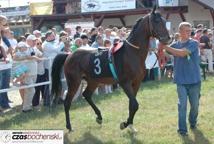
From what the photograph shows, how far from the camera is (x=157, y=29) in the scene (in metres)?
7.19

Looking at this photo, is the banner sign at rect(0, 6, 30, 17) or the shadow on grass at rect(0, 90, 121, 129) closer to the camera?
the shadow on grass at rect(0, 90, 121, 129)

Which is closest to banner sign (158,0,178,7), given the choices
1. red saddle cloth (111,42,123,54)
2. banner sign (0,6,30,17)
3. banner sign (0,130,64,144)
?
banner sign (0,6,30,17)

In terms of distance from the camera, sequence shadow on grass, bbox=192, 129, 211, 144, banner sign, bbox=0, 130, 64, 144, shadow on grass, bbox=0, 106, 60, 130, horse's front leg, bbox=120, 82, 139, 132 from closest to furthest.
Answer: banner sign, bbox=0, 130, 64, 144 → shadow on grass, bbox=192, 129, 211, 144 → horse's front leg, bbox=120, 82, 139, 132 → shadow on grass, bbox=0, 106, 60, 130

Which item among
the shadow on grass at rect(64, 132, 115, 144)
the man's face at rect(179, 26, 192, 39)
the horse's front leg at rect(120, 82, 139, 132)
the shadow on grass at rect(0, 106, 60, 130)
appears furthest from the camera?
the shadow on grass at rect(0, 106, 60, 130)

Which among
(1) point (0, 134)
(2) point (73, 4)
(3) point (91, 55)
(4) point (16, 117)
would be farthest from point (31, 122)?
(2) point (73, 4)

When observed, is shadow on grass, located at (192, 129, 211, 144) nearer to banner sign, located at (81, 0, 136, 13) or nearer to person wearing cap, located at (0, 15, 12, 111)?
person wearing cap, located at (0, 15, 12, 111)

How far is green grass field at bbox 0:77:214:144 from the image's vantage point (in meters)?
7.14

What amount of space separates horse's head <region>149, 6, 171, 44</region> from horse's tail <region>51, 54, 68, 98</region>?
2366mm

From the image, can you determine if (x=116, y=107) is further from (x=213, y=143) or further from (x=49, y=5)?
(x=49, y=5)

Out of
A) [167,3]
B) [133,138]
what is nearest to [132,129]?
[133,138]

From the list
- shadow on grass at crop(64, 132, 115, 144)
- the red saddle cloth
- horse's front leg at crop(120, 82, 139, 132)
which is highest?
the red saddle cloth

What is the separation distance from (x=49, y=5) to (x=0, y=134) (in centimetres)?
2765

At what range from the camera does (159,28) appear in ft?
23.5

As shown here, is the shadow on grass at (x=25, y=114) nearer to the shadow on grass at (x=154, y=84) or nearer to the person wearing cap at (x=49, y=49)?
the person wearing cap at (x=49, y=49)
